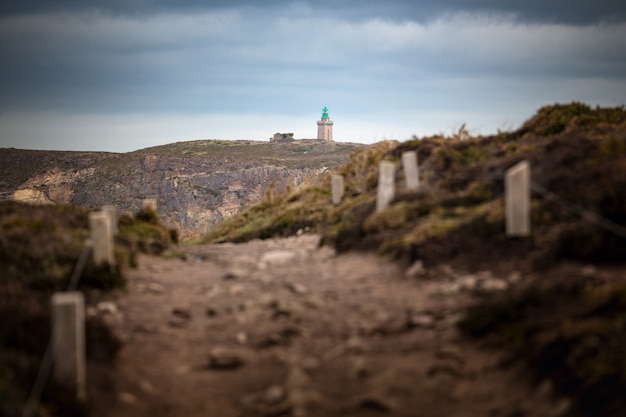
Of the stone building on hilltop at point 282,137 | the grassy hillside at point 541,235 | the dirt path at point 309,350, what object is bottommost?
the dirt path at point 309,350

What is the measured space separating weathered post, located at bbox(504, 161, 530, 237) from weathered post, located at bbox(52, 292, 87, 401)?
249 inches

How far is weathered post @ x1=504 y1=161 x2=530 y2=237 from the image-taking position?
10.4 meters

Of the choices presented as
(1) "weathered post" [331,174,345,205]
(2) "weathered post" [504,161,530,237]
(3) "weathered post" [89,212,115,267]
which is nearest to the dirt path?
(3) "weathered post" [89,212,115,267]

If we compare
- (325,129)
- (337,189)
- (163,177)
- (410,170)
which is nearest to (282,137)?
(325,129)

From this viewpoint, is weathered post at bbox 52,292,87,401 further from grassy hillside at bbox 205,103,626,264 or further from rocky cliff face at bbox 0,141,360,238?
rocky cliff face at bbox 0,141,360,238

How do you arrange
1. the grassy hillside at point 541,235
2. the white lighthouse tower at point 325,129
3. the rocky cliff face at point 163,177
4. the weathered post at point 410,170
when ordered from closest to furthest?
the grassy hillside at point 541,235 < the weathered post at point 410,170 < the rocky cliff face at point 163,177 < the white lighthouse tower at point 325,129

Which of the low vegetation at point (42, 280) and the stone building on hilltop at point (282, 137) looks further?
the stone building on hilltop at point (282, 137)

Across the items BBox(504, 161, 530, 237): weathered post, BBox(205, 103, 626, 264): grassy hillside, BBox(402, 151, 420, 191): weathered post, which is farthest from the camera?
BBox(402, 151, 420, 191): weathered post

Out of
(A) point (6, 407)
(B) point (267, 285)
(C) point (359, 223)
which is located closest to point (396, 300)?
(B) point (267, 285)

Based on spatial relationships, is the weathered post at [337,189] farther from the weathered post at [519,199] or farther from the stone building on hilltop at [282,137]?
the stone building on hilltop at [282,137]

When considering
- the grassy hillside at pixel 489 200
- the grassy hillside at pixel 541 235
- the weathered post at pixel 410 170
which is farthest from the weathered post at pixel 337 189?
the weathered post at pixel 410 170

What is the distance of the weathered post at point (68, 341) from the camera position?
6.63 meters

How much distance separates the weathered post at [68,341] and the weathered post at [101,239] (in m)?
4.14

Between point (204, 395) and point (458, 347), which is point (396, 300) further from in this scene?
point (204, 395)
